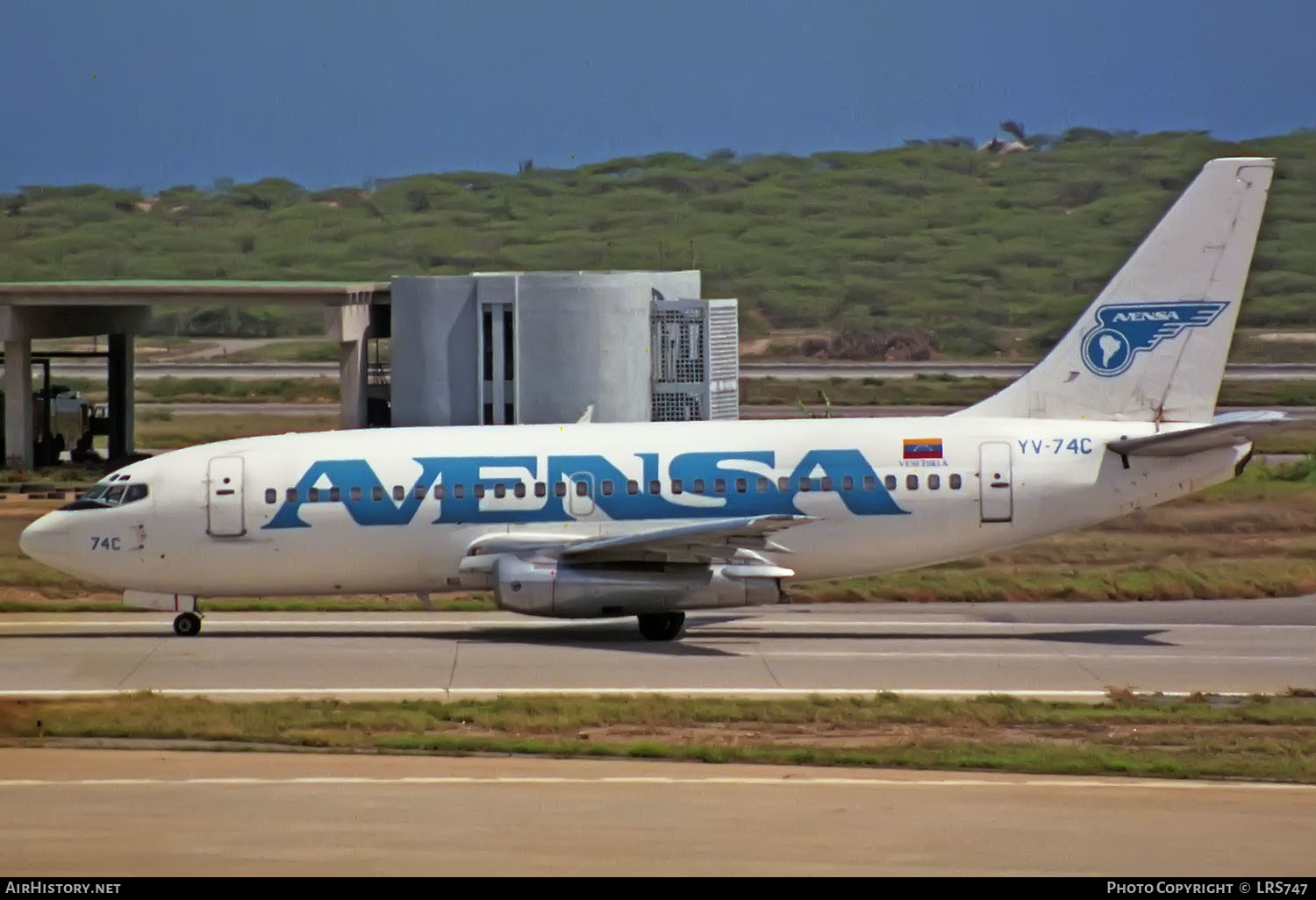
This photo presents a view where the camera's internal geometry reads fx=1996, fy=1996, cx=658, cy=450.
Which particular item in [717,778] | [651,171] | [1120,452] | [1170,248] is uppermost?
[651,171]

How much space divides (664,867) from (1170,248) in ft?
56.8

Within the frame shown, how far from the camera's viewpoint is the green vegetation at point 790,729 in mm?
20375

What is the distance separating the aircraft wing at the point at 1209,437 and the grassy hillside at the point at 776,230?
7346 centimetres

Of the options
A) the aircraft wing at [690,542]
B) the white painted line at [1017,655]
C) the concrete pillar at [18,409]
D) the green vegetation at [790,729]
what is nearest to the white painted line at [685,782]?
the green vegetation at [790,729]

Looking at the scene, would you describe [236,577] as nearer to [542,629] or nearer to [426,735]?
[542,629]

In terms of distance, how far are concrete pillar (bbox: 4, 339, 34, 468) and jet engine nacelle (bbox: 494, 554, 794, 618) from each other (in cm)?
2501

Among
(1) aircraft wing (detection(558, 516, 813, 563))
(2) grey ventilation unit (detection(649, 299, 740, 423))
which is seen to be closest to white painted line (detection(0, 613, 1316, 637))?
(1) aircraft wing (detection(558, 516, 813, 563))

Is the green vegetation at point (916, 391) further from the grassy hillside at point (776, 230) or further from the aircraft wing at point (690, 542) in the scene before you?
the aircraft wing at point (690, 542)

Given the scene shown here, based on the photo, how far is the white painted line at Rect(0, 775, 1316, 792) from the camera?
62.5 feet

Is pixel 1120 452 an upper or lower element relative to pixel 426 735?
upper

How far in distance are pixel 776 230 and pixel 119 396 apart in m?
102

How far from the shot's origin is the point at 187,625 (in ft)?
Result: 98.3

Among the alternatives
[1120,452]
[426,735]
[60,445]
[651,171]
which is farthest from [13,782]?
[651,171]

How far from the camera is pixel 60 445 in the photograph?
53469 mm
